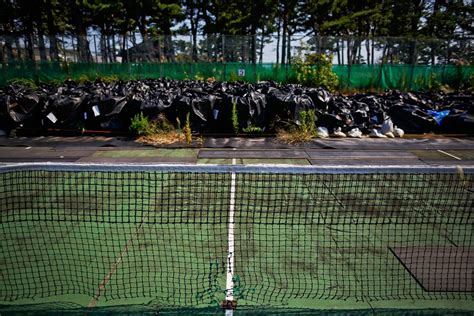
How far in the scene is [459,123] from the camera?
42.6 feet

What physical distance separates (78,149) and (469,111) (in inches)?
566

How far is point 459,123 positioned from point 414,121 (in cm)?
163

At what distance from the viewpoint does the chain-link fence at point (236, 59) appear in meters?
24.1

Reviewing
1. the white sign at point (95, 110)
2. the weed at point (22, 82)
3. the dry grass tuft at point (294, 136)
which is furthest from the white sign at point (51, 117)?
the weed at point (22, 82)

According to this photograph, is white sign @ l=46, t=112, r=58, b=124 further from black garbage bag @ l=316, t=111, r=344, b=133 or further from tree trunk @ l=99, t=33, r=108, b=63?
tree trunk @ l=99, t=33, r=108, b=63

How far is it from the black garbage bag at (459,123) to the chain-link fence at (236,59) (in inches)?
429

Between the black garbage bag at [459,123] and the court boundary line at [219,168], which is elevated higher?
the court boundary line at [219,168]

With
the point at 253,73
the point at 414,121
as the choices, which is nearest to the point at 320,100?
the point at 414,121

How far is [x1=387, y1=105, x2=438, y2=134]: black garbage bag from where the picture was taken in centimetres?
1314

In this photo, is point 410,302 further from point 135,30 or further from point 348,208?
point 135,30

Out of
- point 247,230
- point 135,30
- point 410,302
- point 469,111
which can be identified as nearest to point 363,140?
point 469,111

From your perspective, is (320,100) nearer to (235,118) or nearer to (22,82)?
(235,118)

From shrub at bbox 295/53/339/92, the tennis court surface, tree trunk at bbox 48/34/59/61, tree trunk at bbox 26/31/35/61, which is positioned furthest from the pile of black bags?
tree trunk at bbox 26/31/35/61

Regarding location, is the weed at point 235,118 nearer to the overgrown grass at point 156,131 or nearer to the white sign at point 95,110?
the overgrown grass at point 156,131
